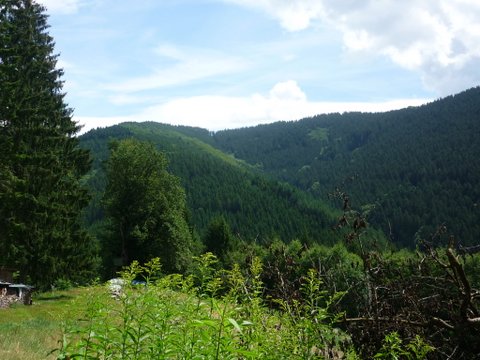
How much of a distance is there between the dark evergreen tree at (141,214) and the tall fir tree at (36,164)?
204 inches

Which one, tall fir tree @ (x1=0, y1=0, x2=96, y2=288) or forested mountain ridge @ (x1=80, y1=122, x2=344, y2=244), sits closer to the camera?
tall fir tree @ (x1=0, y1=0, x2=96, y2=288)

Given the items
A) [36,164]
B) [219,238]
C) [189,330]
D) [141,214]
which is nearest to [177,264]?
[141,214]

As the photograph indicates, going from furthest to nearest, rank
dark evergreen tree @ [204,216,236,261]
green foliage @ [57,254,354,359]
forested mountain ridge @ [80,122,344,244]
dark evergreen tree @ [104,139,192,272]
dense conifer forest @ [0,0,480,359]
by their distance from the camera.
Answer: forested mountain ridge @ [80,122,344,244] < dark evergreen tree @ [204,216,236,261] < dark evergreen tree @ [104,139,192,272] < dense conifer forest @ [0,0,480,359] < green foliage @ [57,254,354,359]

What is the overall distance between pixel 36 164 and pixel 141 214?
44.1 ft

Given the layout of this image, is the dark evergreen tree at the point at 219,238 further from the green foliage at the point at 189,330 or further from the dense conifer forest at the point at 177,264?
the green foliage at the point at 189,330

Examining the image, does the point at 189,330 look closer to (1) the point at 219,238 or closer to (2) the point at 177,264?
(2) the point at 177,264

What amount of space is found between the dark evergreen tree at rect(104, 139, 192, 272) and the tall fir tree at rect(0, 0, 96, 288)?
519cm

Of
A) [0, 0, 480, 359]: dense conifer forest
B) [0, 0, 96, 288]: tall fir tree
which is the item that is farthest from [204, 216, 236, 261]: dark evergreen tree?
[0, 0, 96, 288]: tall fir tree

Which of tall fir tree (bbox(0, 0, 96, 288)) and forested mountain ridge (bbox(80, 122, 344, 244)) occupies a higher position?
tall fir tree (bbox(0, 0, 96, 288))

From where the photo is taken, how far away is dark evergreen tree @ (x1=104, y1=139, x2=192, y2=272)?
40.8 meters

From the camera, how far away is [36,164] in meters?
28.7

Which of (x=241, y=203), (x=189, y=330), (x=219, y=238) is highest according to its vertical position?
(x=189, y=330)

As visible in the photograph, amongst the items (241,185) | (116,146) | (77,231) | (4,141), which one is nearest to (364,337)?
(4,141)

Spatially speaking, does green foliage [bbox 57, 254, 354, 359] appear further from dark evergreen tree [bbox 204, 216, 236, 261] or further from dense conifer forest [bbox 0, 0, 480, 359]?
dark evergreen tree [bbox 204, 216, 236, 261]
